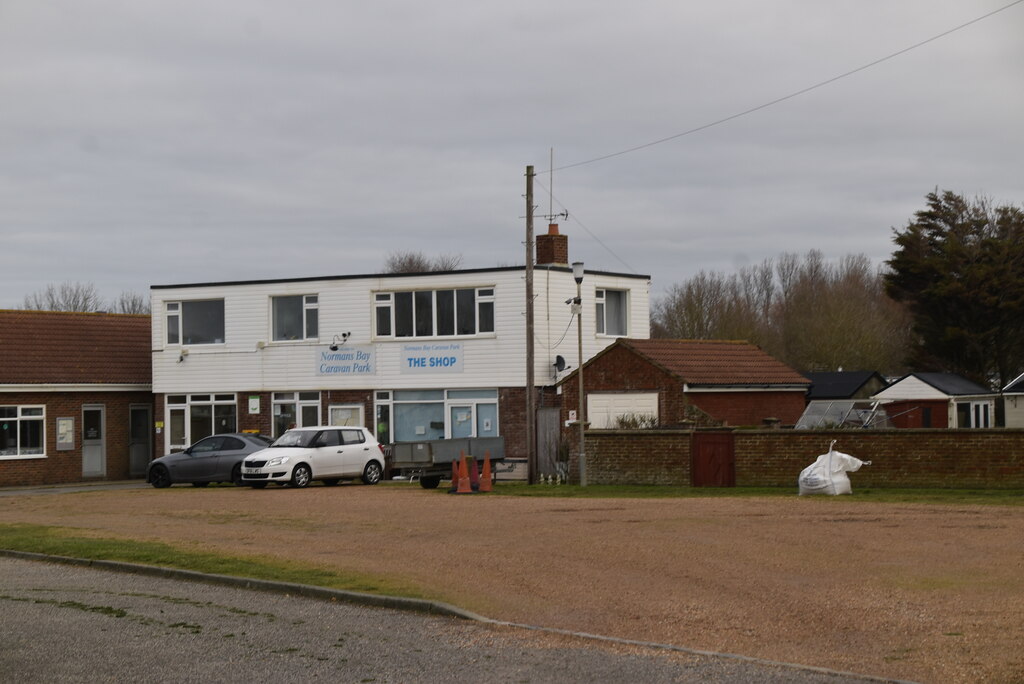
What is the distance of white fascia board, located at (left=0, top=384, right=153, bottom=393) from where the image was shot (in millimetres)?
38031

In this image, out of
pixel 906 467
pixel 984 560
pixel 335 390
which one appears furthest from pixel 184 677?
pixel 335 390

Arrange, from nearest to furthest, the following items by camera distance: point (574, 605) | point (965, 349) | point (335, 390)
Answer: point (574, 605) → point (335, 390) → point (965, 349)

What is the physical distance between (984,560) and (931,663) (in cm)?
592

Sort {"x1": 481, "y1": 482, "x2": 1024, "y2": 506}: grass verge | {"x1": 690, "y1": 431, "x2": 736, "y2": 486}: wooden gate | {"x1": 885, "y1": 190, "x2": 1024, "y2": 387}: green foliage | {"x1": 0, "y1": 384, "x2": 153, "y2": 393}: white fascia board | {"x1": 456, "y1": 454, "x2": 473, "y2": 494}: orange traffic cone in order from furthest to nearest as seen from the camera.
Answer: {"x1": 885, "y1": 190, "x2": 1024, "y2": 387}: green foliage, {"x1": 0, "y1": 384, "x2": 153, "y2": 393}: white fascia board, {"x1": 456, "y1": 454, "x2": 473, "y2": 494}: orange traffic cone, {"x1": 690, "y1": 431, "x2": 736, "y2": 486}: wooden gate, {"x1": 481, "y1": 482, "x2": 1024, "y2": 506}: grass verge

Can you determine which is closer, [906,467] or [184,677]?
[184,677]

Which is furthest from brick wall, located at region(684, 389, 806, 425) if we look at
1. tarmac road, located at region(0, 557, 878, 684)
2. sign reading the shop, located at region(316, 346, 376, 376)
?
tarmac road, located at region(0, 557, 878, 684)

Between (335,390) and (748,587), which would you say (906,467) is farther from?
(335,390)

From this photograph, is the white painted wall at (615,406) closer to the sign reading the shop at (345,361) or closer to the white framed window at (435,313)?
the white framed window at (435,313)

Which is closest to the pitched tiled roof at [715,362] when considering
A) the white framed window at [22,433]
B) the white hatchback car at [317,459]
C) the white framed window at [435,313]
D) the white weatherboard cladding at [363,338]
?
the white weatherboard cladding at [363,338]

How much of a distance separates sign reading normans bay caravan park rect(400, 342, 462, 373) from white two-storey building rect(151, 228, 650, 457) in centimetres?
3

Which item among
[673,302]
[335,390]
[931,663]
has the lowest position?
[931,663]

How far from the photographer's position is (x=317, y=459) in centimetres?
3111

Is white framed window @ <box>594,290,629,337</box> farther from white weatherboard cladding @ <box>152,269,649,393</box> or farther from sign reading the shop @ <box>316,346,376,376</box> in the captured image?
sign reading the shop @ <box>316,346,376,376</box>

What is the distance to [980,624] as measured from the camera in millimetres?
10773
